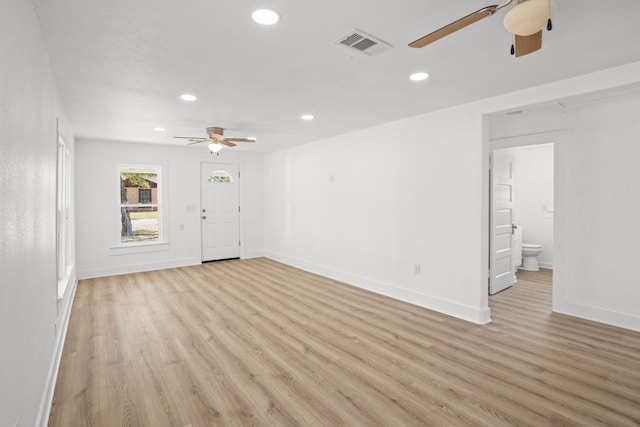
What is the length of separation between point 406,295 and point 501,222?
2.03 metres

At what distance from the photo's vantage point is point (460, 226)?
3965 mm

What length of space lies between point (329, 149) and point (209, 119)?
2260 millimetres

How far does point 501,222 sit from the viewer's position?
514 cm

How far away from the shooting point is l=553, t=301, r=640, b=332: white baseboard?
361 cm

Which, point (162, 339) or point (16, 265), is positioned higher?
point (16, 265)

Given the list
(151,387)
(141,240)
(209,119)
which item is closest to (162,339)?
(151,387)

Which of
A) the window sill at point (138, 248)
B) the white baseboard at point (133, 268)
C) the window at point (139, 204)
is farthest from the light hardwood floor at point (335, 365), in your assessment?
the window at point (139, 204)

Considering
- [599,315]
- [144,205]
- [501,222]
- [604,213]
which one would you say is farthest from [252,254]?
[604,213]

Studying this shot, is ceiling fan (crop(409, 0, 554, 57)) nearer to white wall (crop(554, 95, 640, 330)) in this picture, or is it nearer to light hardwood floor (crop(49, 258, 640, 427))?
light hardwood floor (crop(49, 258, 640, 427))

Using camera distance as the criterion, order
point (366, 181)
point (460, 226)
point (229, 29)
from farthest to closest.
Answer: point (366, 181) < point (460, 226) < point (229, 29)

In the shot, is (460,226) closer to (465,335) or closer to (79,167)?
(465,335)

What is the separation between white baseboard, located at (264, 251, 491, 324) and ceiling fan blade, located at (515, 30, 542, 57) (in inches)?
116

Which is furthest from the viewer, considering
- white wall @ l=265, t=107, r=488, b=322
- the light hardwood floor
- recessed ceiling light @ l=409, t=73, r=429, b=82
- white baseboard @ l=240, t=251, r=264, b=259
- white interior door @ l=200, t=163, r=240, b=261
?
white baseboard @ l=240, t=251, r=264, b=259

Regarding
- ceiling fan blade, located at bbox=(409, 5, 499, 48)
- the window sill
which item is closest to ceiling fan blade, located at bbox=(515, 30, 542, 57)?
ceiling fan blade, located at bbox=(409, 5, 499, 48)
